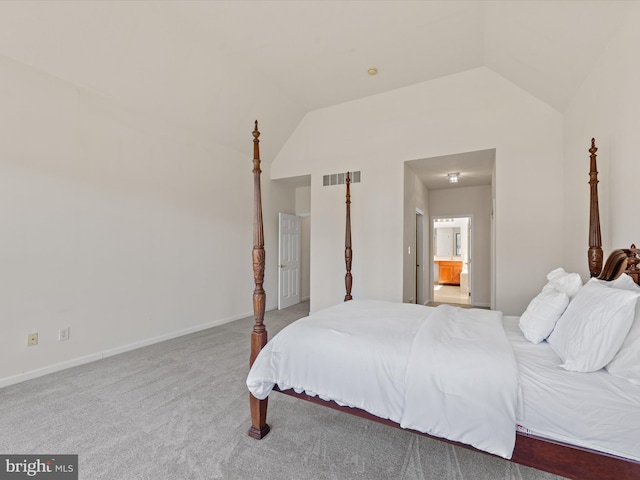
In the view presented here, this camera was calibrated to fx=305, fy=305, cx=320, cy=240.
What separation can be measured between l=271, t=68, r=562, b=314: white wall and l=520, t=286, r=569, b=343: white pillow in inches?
95.3

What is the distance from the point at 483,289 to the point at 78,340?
694 centimetres

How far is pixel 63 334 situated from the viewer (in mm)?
→ 3213

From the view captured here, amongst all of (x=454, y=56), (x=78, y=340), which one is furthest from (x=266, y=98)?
(x=78, y=340)

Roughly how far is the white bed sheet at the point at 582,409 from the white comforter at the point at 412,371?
87mm

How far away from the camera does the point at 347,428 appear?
2168 millimetres

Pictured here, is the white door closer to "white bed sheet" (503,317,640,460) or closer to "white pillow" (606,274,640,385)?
"white bed sheet" (503,317,640,460)

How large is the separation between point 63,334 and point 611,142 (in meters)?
5.44

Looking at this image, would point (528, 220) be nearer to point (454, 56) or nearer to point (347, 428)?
point (454, 56)

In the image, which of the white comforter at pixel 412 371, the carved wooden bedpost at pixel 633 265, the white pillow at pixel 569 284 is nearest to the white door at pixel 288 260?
the white comforter at pixel 412 371

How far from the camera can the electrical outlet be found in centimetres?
319

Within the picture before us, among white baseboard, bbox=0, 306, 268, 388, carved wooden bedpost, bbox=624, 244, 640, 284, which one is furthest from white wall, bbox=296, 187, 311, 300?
carved wooden bedpost, bbox=624, 244, 640, 284

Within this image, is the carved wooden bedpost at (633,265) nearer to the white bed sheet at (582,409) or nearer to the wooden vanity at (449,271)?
the white bed sheet at (582,409)

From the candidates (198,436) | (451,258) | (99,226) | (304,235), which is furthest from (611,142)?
(451,258)

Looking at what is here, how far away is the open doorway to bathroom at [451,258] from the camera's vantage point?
9195 millimetres
